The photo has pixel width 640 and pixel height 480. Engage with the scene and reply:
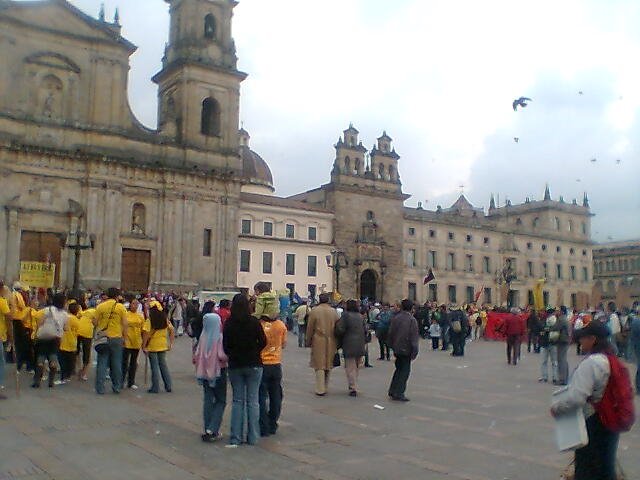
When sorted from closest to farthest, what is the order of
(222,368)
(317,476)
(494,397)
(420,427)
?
(317,476)
(222,368)
(420,427)
(494,397)

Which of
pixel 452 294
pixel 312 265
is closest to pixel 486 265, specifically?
pixel 452 294

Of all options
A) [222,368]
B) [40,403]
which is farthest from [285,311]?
[222,368]

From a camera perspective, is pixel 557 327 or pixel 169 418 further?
pixel 557 327

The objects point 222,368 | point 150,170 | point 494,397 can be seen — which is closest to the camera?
point 222,368

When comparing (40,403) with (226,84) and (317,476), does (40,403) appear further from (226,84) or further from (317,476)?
(226,84)

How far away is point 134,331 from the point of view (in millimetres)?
12836

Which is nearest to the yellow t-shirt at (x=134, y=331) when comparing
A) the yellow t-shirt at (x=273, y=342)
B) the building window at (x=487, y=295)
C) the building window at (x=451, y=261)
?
the yellow t-shirt at (x=273, y=342)

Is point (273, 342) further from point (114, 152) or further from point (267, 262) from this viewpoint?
point (267, 262)

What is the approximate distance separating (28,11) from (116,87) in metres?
6.10

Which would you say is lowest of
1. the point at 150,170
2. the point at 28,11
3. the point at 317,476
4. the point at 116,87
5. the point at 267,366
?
the point at 317,476

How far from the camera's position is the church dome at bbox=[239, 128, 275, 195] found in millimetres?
63844

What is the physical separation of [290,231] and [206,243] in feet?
38.2

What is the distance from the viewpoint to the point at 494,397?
41.3 ft

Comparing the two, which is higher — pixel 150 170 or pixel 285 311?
pixel 150 170
